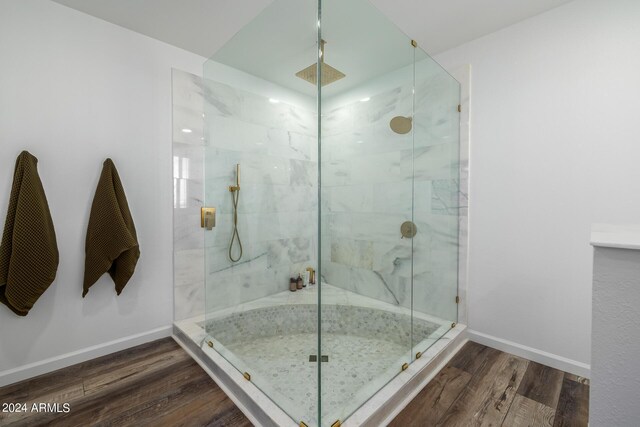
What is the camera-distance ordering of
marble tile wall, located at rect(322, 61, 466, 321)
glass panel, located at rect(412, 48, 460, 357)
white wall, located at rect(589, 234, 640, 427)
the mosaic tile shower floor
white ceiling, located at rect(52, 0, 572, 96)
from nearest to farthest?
1. white wall, located at rect(589, 234, 640, 427)
2. the mosaic tile shower floor
3. white ceiling, located at rect(52, 0, 572, 96)
4. marble tile wall, located at rect(322, 61, 466, 321)
5. glass panel, located at rect(412, 48, 460, 357)

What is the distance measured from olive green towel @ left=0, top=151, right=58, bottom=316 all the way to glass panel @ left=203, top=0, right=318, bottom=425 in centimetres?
89

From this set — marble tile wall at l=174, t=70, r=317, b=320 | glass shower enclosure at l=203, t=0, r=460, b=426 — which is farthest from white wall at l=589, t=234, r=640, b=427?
marble tile wall at l=174, t=70, r=317, b=320

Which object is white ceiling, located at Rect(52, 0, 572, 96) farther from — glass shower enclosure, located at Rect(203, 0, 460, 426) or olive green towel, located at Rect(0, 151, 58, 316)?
olive green towel, located at Rect(0, 151, 58, 316)

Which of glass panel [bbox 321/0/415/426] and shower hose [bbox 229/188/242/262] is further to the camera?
shower hose [bbox 229/188/242/262]

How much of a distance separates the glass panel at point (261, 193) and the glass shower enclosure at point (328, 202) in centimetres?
1

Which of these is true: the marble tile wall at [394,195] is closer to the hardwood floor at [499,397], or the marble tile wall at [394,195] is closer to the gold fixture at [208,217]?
the hardwood floor at [499,397]

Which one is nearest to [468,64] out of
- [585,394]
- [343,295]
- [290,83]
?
[290,83]

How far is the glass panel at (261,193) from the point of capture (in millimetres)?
1621

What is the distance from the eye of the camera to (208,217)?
79.7 inches

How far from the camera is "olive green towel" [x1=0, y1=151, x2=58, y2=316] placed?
1480mm

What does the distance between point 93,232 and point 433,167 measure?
2.31m

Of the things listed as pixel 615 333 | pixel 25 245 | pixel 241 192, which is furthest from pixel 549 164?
pixel 25 245

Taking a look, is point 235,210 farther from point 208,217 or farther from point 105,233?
point 105,233

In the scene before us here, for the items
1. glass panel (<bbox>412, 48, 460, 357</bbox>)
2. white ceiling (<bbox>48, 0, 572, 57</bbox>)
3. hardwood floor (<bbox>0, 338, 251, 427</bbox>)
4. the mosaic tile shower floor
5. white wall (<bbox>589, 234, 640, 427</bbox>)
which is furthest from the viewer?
glass panel (<bbox>412, 48, 460, 357</bbox>)
